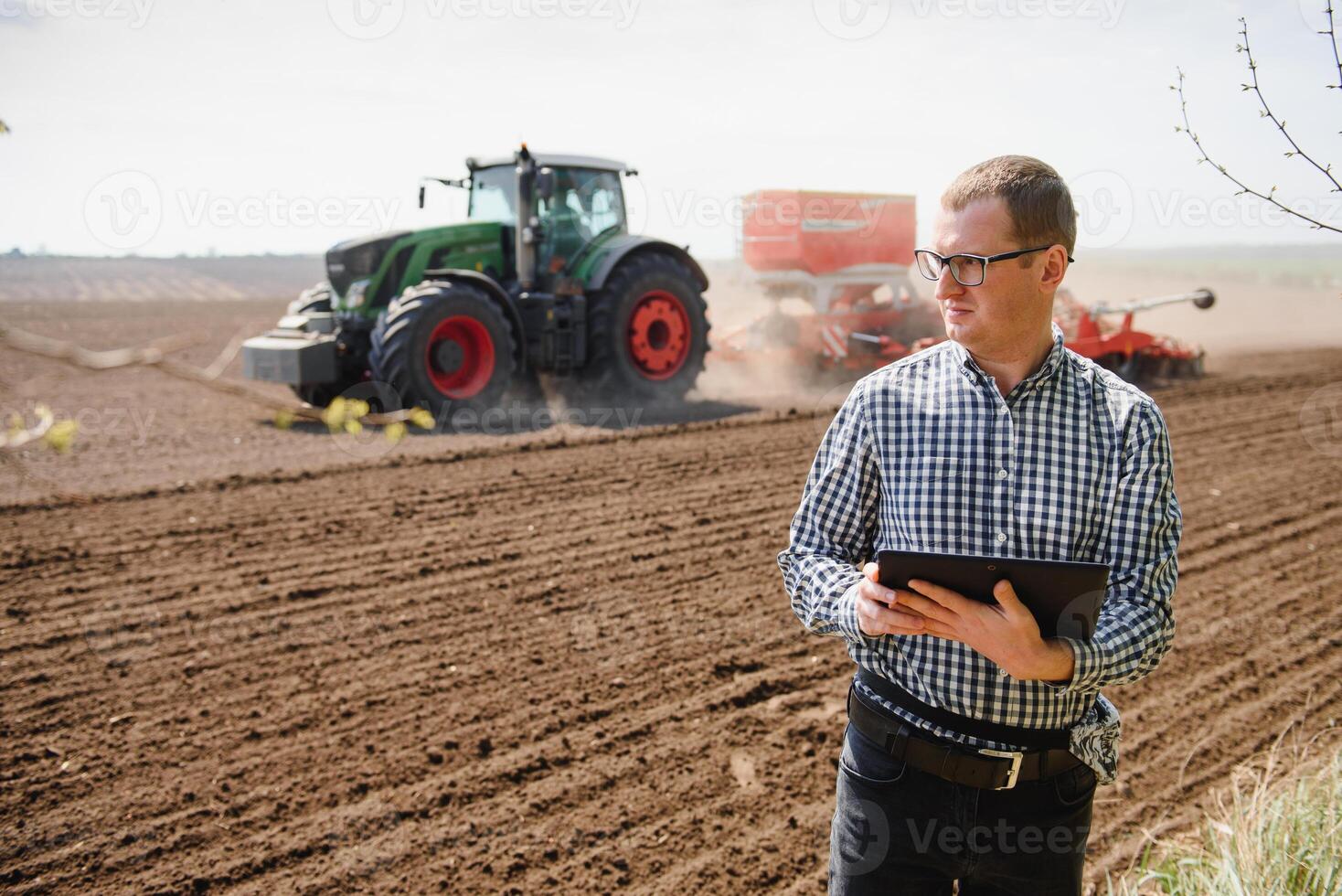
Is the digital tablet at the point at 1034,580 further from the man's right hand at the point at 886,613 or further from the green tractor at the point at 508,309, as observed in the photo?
the green tractor at the point at 508,309

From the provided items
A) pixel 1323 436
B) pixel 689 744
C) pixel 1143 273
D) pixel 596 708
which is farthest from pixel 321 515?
pixel 1143 273

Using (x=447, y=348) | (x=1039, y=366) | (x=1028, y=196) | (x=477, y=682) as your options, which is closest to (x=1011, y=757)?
(x=1039, y=366)

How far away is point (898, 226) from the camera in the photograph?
1291cm

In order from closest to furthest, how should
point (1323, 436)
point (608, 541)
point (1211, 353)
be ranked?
1. point (608, 541)
2. point (1323, 436)
3. point (1211, 353)

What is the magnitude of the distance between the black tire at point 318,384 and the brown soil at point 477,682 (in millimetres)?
2414

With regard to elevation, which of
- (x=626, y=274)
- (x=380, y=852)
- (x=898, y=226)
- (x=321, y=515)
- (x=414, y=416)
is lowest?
(x=380, y=852)

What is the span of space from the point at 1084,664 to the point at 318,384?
8.72 m

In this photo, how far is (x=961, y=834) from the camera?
1.62 metres

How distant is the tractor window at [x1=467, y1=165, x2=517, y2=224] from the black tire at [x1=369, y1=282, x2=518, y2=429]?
1.07 meters

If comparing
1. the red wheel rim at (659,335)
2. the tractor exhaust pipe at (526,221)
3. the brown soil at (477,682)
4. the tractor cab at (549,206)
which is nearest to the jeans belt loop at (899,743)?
the brown soil at (477,682)

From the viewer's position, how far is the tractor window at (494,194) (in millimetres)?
9352

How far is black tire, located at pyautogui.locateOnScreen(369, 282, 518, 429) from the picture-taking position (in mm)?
8102

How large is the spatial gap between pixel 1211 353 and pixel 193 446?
1604 cm

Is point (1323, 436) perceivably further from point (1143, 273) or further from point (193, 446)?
point (1143, 273)
